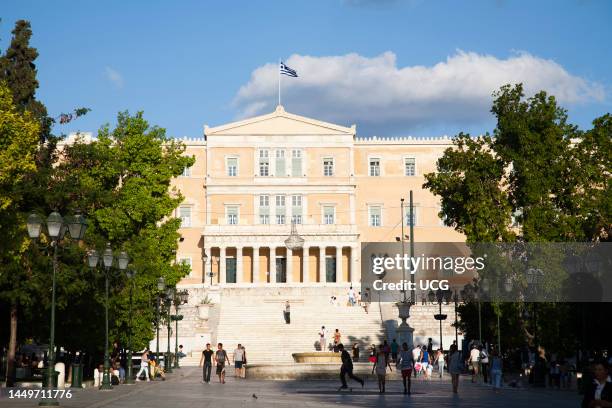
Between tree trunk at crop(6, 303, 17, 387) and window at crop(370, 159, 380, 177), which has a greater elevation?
window at crop(370, 159, 380, 177)

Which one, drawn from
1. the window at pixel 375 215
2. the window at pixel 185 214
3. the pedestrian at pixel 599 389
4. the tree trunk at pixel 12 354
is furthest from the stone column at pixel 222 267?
the pedestrian at pixel 599 389

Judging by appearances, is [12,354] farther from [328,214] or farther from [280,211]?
[328,214]

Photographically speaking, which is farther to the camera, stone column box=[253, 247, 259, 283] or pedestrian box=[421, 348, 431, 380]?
stone column box=[253, 247, 259, 283]

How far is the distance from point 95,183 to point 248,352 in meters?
15.0

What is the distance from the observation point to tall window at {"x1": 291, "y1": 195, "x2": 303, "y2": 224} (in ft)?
273

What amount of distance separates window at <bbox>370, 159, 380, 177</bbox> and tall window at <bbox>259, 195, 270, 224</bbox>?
28.6 ft

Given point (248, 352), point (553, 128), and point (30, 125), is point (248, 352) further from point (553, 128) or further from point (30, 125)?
point (30, 125)

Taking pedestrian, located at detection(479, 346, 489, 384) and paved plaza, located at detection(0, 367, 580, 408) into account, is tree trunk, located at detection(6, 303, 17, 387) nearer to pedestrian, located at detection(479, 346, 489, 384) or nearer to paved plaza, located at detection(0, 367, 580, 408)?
paved plaza, located at detection(0, 367, 580, 408)

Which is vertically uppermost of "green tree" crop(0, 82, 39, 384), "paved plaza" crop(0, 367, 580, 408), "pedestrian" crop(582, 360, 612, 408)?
"green tree" crop(0, 82, 39, 384)

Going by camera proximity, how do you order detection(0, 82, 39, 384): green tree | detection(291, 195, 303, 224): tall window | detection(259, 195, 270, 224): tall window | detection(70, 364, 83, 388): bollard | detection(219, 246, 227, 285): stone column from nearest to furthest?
detection(0, 82, 39, 384): green tree
detection(70, 364, 83, 388): bollard
detection(219, 246, 227, 285): stone column
detection(291, 195, 303, 224): tall window
detection(259, 195, 270, 224): tall window

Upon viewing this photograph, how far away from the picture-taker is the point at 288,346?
55.6 metres

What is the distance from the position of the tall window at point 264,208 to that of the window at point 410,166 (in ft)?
37.7

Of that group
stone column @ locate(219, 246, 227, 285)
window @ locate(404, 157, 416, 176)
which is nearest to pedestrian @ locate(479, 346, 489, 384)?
stone column @ locate(219, 246, 227, 285)

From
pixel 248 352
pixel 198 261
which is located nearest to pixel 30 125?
pixel 248 352
